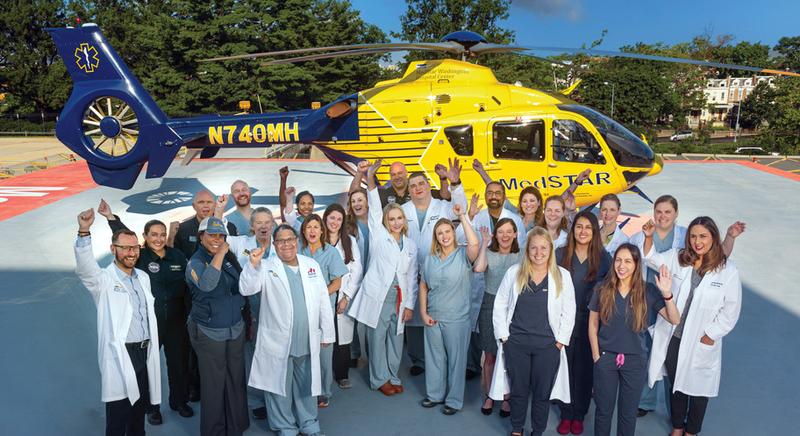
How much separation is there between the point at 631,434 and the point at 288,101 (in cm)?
3727

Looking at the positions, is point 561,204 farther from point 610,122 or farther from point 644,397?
point 610,122

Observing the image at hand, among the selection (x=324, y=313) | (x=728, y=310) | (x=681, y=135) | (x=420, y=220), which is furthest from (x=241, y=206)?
(x=681, y=135)

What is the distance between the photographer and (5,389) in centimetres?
496

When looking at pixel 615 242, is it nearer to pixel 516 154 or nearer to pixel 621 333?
pixel 621 333

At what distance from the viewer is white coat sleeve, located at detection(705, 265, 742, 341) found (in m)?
3.79

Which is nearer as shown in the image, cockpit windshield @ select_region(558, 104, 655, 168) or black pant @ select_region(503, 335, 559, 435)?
black pant @ select_region(503, 335, 559, 435)

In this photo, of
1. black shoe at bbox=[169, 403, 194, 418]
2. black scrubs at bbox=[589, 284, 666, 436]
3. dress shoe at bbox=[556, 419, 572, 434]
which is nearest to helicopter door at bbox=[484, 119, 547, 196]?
dress shoe at bbox=[556, 419, 572, 434]

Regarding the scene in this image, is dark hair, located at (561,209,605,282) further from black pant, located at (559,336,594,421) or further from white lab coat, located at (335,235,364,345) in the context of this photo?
white lab coat, located at (335,235,364,345)

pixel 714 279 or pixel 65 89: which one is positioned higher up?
pixel 65 89

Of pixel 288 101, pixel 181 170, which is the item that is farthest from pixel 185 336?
pixel 288 101

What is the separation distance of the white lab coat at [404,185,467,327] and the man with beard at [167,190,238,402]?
1840 mm

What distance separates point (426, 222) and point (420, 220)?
13cm

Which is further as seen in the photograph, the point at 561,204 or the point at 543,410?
the point at 561,204

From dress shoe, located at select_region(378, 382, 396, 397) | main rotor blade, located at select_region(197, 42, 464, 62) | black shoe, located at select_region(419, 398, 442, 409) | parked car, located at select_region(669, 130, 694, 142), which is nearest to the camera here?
black shoe, located at select_region(419, 398, 442, 409)
